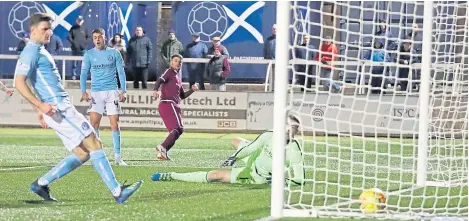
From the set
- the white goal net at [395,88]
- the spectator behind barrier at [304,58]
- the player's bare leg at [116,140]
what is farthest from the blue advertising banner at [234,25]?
the spectator behind barrier at [304,58]

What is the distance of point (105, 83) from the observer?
Answer: 17.8 m

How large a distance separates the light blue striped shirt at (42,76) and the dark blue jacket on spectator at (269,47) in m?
15.6

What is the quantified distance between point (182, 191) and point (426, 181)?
2.93m

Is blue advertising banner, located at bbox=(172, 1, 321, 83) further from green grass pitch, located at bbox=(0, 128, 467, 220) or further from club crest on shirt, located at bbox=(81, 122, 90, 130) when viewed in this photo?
club crest on shirt, located at bbox=(81, 122, 90, 130)

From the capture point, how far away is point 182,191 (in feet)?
41.6

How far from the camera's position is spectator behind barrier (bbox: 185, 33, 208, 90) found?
2694 cm

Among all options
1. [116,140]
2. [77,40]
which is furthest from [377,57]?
[77,40]

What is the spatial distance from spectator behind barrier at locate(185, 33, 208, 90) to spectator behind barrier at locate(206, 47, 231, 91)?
208mm

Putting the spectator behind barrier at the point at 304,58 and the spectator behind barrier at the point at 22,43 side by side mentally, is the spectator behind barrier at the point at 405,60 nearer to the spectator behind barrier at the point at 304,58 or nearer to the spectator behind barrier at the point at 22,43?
the spectator behind barrier at the point at 304,58

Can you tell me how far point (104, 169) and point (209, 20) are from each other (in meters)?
16.6

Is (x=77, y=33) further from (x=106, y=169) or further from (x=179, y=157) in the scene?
(x=106, y=169)

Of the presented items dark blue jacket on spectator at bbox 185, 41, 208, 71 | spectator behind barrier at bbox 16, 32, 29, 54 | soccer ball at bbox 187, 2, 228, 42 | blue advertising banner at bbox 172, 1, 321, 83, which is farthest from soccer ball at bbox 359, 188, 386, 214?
spectator behind barrier at bbox 16, 32, 29, 54

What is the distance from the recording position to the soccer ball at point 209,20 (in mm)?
27391

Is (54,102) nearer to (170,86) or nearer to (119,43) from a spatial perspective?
(170,86)
